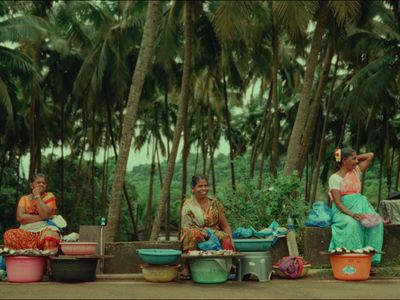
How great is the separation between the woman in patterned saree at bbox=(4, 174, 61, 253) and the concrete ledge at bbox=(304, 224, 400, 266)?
10.9 feet

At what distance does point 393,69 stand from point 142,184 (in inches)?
1651

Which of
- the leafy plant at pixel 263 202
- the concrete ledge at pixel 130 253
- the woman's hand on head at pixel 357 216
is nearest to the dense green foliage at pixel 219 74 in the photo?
the leafy plant at pixel 263 202

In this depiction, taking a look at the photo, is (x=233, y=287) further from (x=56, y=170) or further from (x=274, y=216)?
(x=56, y=170)

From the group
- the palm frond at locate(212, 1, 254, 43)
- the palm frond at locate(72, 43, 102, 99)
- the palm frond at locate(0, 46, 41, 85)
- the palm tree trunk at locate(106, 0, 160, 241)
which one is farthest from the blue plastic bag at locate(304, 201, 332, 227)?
the palm frond at locate(72, 43, 102, 99)

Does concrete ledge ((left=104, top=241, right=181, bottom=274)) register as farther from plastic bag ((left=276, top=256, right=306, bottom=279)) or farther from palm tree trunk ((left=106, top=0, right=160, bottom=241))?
palm tree trunk ((left=106, top=0, right=160, bottom=241))

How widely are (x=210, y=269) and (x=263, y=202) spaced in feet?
7.81

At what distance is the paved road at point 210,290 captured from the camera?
6672mm

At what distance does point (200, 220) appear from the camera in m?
8.12

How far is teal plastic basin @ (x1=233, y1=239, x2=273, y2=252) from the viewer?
8.08 m

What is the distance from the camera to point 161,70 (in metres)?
25.7

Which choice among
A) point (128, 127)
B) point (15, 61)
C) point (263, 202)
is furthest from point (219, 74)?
point (263, 202)

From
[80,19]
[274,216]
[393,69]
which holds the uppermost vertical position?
[80,19]

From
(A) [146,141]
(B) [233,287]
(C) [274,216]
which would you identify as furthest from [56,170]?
(B) [233,287]

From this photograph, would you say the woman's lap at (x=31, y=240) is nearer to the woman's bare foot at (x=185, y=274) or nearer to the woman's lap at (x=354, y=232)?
the woman's bare foot at (x=185, y=274)
